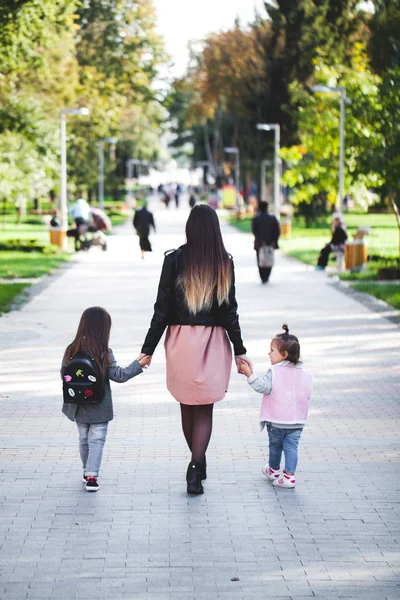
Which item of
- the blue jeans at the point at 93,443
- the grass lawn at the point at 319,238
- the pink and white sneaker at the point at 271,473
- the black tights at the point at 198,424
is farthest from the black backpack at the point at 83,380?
the grass lawn at the point at 319,238

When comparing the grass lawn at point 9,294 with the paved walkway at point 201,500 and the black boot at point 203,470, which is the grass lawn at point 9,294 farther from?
the black boot at point 203,470

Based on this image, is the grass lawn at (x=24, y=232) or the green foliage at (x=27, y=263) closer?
the green foliage at (x=27, y=263)

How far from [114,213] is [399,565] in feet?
221

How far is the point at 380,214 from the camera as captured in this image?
73.3 metres

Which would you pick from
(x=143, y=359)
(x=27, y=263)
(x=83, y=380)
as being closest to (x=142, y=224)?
(x=27, y=263)

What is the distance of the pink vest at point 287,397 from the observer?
24.7 ft

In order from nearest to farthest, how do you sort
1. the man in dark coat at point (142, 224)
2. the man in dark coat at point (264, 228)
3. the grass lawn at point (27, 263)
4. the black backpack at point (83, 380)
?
1. the black backpack at point (83, 380)
2. the man in dark coat at point (264, 228)
3. the grass lawn at point (27, 263)
4. the man in dark coat at point (142, 224)

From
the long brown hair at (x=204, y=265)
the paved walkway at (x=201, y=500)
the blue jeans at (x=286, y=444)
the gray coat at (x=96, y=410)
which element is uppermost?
the long brown hair at (x=204, y=265)

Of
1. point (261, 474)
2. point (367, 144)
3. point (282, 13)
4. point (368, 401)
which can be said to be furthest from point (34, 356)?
point (282, 13)

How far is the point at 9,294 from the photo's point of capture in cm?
2092

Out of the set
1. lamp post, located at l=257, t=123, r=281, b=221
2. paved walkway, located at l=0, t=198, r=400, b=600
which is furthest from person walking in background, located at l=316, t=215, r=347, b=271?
lamp post, located at l=257, t=123, r=281, b=221

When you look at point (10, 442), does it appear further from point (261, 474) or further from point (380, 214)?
point (380, 214)

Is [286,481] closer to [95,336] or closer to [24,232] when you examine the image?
[95,336]

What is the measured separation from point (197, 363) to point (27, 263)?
22.1m
